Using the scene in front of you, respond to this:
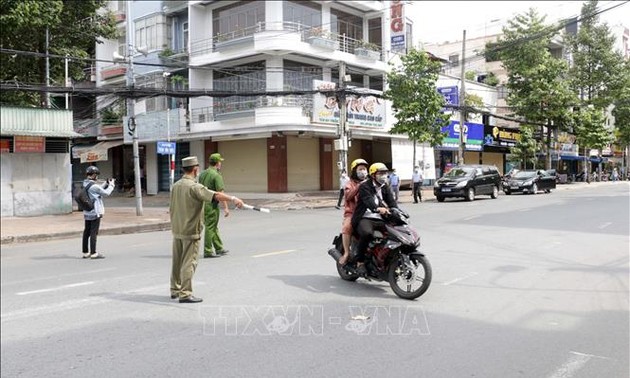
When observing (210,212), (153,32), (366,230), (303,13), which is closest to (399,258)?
(366,230)

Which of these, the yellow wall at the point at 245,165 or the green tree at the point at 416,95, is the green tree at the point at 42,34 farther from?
the green tree at the point at 416,95

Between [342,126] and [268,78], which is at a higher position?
[268,78]

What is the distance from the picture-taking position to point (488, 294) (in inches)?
261

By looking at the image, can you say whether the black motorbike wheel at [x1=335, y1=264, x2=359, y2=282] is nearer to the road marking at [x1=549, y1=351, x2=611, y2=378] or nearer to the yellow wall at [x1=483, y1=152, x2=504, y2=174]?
the road marking at [x1=549, y1=351, x2=611, y2=378]

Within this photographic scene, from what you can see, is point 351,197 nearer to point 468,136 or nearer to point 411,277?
point 411,277

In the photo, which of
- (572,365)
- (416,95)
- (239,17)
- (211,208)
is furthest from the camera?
(239,17)

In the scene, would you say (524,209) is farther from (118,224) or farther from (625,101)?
(625,101)

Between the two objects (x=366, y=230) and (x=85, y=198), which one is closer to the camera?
(x=366, y=230)

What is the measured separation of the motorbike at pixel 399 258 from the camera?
6.24 metres

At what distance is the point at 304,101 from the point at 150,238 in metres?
14.6

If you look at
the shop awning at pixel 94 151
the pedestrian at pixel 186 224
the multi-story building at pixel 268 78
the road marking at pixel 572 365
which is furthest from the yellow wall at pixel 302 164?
the road marking at pixel 572 365

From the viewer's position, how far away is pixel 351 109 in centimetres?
2691

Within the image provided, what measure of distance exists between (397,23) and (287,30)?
8003 mm

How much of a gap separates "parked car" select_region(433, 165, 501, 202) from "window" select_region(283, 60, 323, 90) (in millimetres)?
8164
